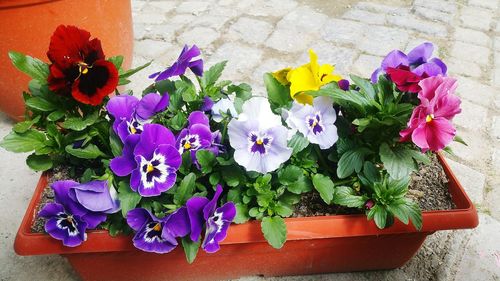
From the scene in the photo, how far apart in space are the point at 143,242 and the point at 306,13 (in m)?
2.34

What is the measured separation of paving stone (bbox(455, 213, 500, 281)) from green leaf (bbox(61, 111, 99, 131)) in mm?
1244

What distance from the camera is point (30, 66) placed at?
110cm

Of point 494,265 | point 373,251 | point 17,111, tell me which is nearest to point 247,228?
point 373,251

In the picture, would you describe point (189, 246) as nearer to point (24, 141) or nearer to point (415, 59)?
point (24, 141)

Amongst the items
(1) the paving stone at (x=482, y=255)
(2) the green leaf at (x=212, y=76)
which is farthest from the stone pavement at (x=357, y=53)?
(2) the green leaf at (x=212, y=76)

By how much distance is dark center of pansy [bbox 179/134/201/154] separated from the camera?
1120mm

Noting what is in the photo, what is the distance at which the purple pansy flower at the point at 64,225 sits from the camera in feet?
3.49

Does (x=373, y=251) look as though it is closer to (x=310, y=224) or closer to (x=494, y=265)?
(x=310, y=224)

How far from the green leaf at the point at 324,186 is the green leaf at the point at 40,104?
2.29 ft

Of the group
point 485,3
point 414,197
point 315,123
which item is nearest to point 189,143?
point 315,123

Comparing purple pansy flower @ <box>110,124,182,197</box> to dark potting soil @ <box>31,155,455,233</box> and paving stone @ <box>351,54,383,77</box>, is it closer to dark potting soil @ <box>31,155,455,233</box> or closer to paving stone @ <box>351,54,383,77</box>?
dark potting soil @ <box>31,155,455,233</box>

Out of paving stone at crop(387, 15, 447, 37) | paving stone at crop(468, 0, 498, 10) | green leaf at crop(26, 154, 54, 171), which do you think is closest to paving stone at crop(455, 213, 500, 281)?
green leaf at crop(26, 154, 54, 171)

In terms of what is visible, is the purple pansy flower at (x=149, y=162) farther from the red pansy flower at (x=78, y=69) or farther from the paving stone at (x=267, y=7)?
the paving stone at (x=267, y=7)

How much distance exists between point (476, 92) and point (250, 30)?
1351mm
